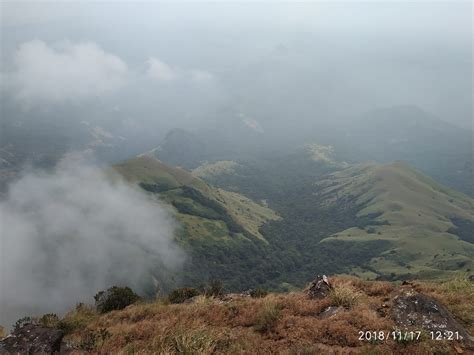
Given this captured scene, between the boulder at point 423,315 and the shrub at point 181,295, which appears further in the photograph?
the shrub at point 181,295

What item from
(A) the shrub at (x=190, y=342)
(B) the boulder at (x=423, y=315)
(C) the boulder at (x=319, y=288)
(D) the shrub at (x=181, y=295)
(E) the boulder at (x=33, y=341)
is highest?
(E) the boulder at (x=33, y=341)

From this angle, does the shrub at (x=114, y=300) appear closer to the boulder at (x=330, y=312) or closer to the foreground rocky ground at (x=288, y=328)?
the foreground rocky ground at (x=288, y=328)

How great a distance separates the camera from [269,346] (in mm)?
13375

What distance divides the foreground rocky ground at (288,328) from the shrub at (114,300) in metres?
4.49

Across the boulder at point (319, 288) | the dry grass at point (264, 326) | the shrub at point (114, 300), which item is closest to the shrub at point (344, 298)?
the dry grass at point (264, 326)

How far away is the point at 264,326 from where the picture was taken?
15.4 metres

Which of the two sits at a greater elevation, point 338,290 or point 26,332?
point 26,332

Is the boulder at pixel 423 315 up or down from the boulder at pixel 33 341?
down

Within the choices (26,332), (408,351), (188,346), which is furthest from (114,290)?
(408,351)

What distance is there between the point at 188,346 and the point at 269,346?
2985mm

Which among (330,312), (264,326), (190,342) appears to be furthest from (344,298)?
(190,342)

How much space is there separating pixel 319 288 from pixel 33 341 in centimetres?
1368

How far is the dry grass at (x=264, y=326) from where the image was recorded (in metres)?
12.7

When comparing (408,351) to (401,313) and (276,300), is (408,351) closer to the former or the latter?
(401,313)
